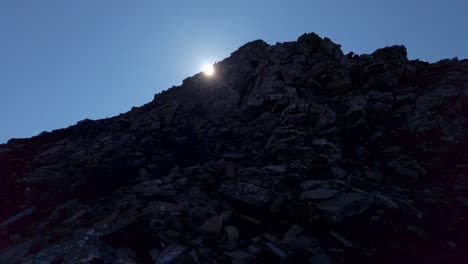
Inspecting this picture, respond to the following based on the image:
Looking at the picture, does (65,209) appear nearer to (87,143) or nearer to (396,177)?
(87,143)

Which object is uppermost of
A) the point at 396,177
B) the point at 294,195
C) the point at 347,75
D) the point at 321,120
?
the point at 347,75

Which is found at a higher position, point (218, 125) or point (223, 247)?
point (218, 125)

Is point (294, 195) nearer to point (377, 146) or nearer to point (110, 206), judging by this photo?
point (377, 146)

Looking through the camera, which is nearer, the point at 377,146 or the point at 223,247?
the point at 223,247

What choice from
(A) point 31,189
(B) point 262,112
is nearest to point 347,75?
(B) point 262,112

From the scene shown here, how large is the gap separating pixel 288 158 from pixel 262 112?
414 cm

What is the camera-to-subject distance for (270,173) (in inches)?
352

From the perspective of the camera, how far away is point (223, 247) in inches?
251

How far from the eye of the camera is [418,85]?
40.0ft

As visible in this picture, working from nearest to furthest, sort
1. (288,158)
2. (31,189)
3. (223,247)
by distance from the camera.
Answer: (223,247) < (288,158) < (31,189)

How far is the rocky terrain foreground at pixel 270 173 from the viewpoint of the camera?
21.3 feet

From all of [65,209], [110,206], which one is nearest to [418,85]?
[110,206]

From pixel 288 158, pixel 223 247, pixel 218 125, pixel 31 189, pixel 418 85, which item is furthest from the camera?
pixel 218 125

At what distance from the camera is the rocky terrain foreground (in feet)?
21.3
